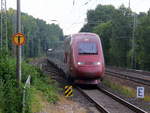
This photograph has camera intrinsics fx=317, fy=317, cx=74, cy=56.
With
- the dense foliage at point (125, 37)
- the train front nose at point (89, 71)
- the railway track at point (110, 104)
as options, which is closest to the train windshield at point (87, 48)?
the train front nose at point (89, 71)

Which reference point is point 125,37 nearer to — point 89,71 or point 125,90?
point 125,90

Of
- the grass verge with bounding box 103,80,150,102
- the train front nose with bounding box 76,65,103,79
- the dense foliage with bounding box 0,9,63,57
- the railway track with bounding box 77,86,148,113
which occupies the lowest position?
the grass verge with bounding box 103,80,150,102

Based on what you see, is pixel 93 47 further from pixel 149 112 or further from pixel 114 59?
pixel 114 59

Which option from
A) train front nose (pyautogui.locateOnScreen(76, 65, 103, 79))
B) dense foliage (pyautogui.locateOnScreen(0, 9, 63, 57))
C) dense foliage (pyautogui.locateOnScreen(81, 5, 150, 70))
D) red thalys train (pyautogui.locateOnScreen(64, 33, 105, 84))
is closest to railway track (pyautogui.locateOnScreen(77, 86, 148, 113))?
train front nose (pyautogui.locateOnScreen(76, 65, 103, 79))

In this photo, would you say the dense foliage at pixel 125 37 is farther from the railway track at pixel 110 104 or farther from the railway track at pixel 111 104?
the railway track at pixel 111 104

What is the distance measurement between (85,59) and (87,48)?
0.94 meters

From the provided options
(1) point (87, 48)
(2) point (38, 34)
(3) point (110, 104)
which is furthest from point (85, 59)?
(2) point (38, 34)

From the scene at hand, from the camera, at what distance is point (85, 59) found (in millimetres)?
18406

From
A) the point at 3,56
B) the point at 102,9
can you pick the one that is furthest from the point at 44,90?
the point at 102,9

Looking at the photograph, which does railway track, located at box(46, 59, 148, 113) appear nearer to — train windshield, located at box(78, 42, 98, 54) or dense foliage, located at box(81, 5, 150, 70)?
train windshield, located at box(78, 42, 98, 54)

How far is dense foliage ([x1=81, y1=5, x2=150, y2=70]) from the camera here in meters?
46.4

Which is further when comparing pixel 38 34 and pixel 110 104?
pixel 38 34

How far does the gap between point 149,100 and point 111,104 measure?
259cm

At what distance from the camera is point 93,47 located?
19.1 meters
